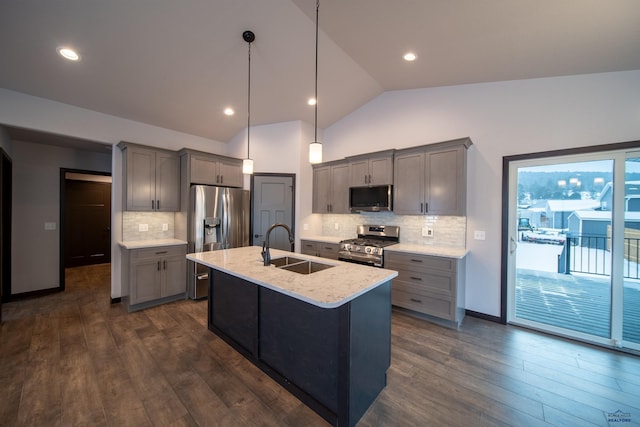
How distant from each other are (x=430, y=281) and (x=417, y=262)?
28 centimetres

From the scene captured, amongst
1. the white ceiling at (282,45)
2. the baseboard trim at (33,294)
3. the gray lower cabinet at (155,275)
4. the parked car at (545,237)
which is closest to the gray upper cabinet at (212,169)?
the white ceiling at (282,45)

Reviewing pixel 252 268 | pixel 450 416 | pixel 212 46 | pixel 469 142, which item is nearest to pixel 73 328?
pixel 252 268

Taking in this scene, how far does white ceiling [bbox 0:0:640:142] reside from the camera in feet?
7.02

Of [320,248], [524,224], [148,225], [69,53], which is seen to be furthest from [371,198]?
[69,53]

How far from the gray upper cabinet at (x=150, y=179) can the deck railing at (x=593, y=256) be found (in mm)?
5685

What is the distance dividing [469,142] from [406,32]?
5.35 ft

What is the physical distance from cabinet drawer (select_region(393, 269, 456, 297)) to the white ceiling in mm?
2550

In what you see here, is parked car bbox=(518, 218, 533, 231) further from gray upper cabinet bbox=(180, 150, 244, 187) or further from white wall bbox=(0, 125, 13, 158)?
white wall bbox=(0, 125, 13, 158)

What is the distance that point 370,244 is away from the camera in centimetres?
373

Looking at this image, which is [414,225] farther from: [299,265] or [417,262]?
[299,265]

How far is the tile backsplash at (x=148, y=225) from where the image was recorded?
3938 millimetres

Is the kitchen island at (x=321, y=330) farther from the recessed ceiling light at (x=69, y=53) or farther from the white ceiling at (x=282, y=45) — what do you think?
the recessed ceiling light at (x=69, y=53)

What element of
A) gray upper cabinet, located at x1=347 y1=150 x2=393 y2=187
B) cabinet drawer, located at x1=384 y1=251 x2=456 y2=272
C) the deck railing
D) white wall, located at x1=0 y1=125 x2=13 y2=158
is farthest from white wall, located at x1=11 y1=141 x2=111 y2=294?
the deck railing

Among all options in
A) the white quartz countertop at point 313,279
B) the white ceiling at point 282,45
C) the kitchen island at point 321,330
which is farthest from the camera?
the white ceiling at point 282,45
